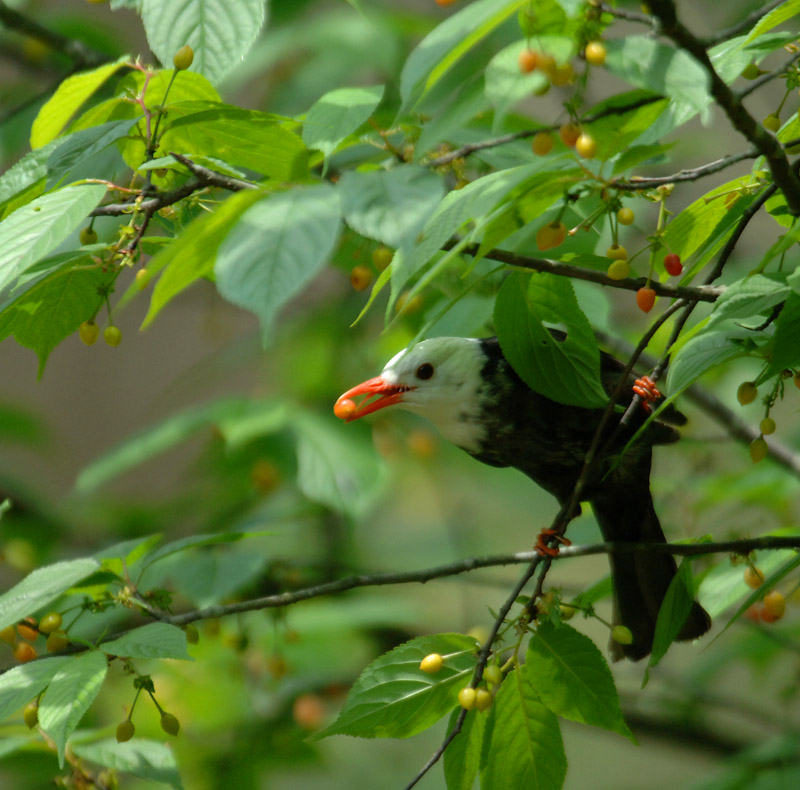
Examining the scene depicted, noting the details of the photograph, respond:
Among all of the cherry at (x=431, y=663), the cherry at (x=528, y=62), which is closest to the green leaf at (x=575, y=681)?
the cherry at (x=431, y=663)

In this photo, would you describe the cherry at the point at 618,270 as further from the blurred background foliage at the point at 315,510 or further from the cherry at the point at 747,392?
the blurred background foliage at the point at 315,510

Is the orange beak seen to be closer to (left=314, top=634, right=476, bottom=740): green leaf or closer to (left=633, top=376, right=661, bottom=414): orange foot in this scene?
(left=633, top=376, right=661, bottom=414): orange foot

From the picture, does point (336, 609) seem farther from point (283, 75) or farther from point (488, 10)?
point (488, 10)

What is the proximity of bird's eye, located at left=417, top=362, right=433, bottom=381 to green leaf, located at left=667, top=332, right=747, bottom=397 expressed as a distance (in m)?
1.00

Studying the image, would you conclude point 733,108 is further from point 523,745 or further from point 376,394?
point 376,394

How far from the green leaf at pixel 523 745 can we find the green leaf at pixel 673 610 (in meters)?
0.18

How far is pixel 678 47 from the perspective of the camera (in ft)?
3.47

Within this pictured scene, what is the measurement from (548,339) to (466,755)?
2.04ft

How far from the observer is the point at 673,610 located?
1.40 meters

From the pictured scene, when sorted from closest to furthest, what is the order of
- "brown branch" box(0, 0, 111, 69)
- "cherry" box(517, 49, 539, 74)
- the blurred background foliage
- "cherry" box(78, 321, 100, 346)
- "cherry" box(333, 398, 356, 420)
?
1. "cherry" box(517, 49, 539, 74)
2. "cherry" box(78, 321, 100, 346)
3. "cherry" box(333, 398, 356, 420)
4. "brown branch" box(0, 0, 111, 69)
5. the blurred background foliage

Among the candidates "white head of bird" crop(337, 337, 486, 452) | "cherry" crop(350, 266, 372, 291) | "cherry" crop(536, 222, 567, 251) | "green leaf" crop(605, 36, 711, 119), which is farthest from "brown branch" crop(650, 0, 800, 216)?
"white head of bird" crop(337, 337, 486, 452)

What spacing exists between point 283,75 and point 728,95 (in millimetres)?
3011

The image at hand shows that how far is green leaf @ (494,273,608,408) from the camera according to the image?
1.39 m

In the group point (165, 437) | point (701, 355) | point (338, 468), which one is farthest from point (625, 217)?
point (165, 437)
